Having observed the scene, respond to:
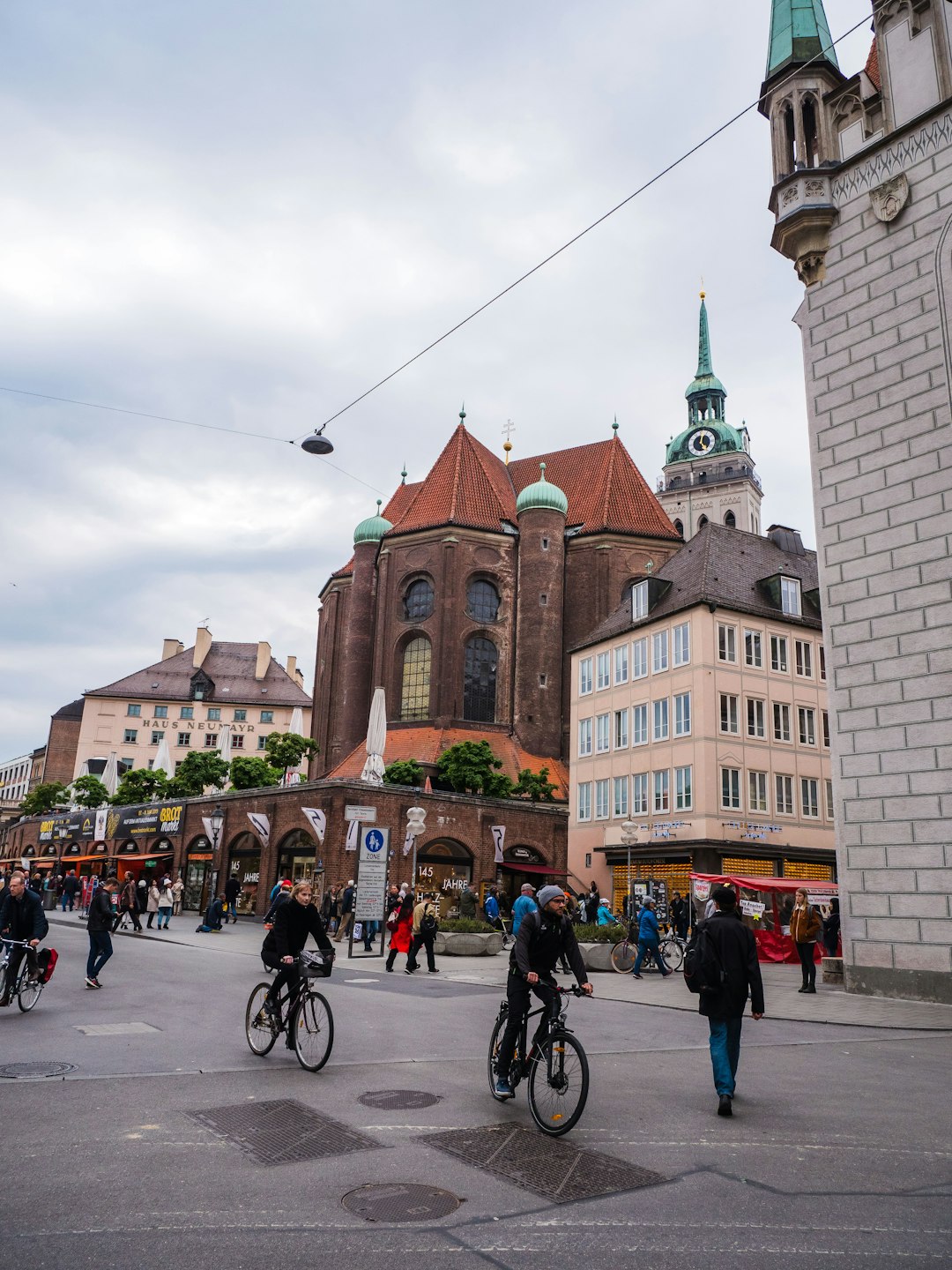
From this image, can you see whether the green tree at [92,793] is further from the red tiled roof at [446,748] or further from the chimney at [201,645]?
the chimney at [201,645]

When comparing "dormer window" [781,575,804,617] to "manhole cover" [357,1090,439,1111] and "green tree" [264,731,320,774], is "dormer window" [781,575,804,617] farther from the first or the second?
"manhole cover" [357,1090,439,1111]

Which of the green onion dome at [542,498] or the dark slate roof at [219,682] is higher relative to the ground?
the green onion dome at [542,498]

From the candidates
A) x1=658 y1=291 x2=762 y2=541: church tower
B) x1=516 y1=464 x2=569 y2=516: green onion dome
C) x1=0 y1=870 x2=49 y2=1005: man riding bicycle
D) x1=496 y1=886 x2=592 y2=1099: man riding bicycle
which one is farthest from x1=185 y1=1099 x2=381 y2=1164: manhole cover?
x1=658 y1=291 x2=762 y2=541: church tower

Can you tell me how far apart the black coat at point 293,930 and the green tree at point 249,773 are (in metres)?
35.8

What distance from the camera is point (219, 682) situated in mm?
86375

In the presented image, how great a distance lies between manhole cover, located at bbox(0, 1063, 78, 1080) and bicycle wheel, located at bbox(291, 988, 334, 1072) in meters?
1.83

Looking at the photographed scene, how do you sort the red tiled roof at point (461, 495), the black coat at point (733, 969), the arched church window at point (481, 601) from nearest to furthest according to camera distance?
the black coat at point (733, 969) < the arched church window at point (481, 601) < the red tiled roof at point (461, 495)

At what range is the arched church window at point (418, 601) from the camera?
52750mm

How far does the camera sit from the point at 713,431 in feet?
337

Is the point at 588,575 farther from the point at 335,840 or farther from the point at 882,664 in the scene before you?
the point at 882,664

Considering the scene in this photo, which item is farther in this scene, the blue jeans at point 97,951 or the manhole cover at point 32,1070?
the blue jeans at point 97,951

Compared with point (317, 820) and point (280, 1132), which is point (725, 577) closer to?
point (317, 820)

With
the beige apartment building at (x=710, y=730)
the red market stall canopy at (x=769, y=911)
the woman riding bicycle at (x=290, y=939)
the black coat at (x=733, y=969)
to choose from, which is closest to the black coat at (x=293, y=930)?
the woman riding bicycle at (x=290, y=939)

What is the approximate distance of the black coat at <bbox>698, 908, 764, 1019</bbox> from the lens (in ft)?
24.2
